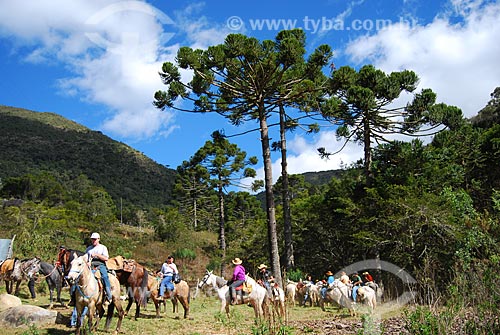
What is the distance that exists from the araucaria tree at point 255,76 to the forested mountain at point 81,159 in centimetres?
6383

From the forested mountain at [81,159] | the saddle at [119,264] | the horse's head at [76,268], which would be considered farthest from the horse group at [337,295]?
the forested mountain at [81,159]

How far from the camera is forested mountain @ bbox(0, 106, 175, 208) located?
3329 inches

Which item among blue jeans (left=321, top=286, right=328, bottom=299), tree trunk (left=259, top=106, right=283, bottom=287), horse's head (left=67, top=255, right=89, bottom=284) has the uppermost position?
tree trunk (left=259, top=106, right=283, bottom=287)

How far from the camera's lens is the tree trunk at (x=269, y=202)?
15.5 m

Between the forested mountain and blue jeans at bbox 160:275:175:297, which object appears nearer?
blue jeans at bbox 160:275:175:297

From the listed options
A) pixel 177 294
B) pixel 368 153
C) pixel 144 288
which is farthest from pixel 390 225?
pixel 144 288

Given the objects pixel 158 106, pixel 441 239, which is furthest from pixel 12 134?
pixel 441 239

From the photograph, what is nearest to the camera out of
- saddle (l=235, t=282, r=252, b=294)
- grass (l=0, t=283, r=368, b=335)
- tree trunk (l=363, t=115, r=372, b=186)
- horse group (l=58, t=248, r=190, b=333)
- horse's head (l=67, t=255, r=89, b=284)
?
horse's head (l=67, t=255, r=89, b=284)

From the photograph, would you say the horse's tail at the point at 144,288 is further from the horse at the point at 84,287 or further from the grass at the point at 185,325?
the horse at the point at 84,287

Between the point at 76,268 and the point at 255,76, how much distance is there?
10043 mm

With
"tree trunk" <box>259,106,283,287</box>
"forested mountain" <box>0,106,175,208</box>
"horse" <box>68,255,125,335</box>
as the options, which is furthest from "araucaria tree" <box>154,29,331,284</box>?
"forested mountain" <box>0,106,175,208</box>

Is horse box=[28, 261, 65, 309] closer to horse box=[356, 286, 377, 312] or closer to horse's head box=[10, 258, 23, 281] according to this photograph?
horse's head box=[10, 258, 23, 281]

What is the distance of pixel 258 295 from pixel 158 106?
29.6ft

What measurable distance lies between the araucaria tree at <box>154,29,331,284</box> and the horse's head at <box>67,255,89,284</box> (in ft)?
27.9
